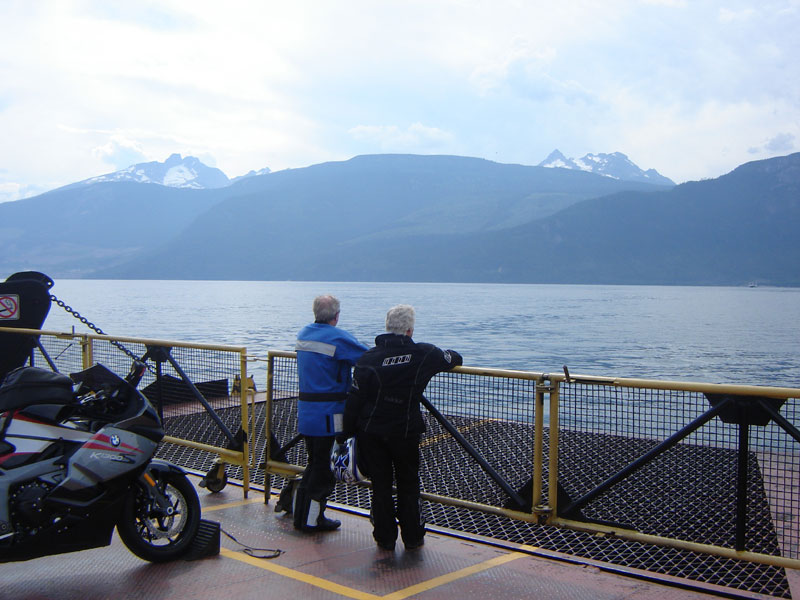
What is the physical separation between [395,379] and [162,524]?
180 cm

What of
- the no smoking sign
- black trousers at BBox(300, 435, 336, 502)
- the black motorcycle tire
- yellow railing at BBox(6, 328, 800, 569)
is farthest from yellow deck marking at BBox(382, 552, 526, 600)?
the no smoking sign

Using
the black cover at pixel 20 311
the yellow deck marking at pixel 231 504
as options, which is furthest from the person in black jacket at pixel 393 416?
the black cover at pixel 20 311

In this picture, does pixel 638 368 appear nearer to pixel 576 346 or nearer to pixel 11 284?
pixel 576 346

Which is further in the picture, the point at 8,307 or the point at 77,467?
the point at 8,307

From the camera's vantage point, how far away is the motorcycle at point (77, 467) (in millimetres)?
4430

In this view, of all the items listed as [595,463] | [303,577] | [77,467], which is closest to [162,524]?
[77,467]

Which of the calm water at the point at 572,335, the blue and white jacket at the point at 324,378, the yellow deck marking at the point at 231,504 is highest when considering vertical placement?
the blue and white jacket at the point at 324,378

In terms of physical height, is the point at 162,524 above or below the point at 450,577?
above

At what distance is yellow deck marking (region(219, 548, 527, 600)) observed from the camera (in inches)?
183

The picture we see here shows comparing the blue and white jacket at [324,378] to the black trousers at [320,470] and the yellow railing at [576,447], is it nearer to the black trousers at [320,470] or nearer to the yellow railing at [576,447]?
the black trousers at [320,470]

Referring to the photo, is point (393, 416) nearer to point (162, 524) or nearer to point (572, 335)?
point (162, 524)

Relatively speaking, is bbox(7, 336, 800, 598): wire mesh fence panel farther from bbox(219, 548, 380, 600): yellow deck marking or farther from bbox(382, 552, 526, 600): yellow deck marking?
bbox(219, 548, 380, 600): yellow deck marking

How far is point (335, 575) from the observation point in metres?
4.97

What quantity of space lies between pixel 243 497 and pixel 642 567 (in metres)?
3.45
